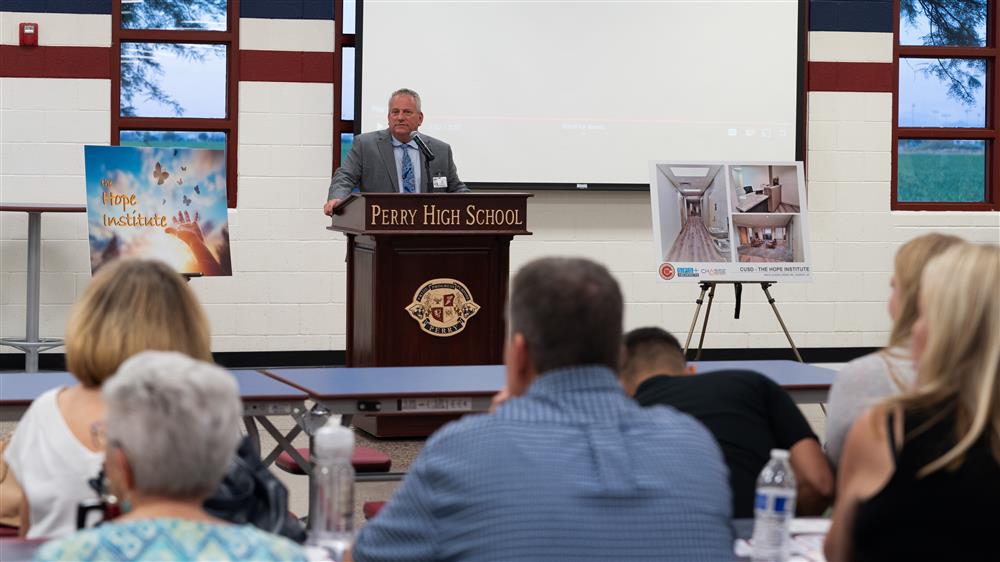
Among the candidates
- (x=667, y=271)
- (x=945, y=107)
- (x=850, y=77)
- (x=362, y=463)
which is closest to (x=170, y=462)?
(x=362, y=463)

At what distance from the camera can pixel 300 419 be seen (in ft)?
12.5

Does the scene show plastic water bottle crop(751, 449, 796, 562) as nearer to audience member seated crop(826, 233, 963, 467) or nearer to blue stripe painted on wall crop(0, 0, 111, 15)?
audience member seated crop(826, 233, 963, 467)

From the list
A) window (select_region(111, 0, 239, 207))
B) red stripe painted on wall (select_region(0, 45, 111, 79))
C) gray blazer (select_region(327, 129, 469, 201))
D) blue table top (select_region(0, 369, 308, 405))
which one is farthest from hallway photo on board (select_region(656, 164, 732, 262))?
red stripe painted on wall (select_region(0, 45, 111, 79))

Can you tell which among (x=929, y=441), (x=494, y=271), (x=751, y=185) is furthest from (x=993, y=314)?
(x=751, y=185)

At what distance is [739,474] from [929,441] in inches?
32.9

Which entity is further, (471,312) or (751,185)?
(751,185)

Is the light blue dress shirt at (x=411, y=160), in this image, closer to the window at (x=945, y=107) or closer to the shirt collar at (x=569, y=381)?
the window at (x=945, y=107)

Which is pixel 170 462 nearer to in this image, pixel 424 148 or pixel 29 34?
pixel 424 148

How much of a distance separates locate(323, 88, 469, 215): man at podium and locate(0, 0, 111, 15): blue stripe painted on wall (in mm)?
2332

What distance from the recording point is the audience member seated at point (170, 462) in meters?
1.53

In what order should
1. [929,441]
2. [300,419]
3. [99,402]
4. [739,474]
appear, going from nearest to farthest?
1. [929,441]
2. [99,402]
3. [739,474]
4. [300,419]

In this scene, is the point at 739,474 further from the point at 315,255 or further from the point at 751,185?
the point at 315,255

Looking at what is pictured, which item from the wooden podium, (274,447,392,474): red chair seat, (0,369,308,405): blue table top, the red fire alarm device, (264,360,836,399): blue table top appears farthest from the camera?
the red fire alarm device

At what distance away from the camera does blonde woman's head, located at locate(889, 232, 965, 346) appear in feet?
8.08
